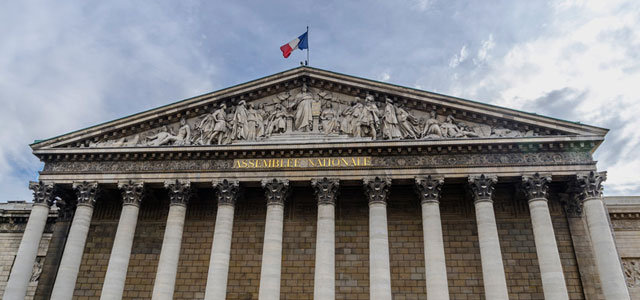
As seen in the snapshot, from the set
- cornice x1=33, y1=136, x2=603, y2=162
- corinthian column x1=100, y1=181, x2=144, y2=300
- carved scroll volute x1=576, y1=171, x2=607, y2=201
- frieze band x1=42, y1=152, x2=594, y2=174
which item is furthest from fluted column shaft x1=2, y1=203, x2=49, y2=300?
carved scroll volute x1=576, y1=171, x2=607, y2=201

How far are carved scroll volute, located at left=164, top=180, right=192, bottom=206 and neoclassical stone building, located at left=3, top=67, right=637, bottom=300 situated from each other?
0.08 m

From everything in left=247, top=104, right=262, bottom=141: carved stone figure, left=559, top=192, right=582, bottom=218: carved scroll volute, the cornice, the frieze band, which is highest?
left=247, top=104, right=262, bottom=141: carved stone figure

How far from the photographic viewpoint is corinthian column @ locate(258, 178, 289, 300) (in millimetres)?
17141

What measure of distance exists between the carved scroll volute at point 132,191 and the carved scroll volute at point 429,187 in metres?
10.8

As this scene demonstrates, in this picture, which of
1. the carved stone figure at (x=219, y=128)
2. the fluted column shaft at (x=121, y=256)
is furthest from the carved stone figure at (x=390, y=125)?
the fluted column shaft at (x=121, y=256)

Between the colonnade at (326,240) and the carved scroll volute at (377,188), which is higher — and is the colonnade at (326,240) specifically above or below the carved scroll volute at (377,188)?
below

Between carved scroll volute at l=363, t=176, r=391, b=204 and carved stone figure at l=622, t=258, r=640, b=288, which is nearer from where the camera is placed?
carved scroll volute at l=363, t=176, r=391, b=204

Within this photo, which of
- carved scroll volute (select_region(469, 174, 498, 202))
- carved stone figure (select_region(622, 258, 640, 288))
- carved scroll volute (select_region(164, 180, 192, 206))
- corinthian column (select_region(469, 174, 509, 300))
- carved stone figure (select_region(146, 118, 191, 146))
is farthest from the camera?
carved stone figure (select_region(622, 258, 640, 288))

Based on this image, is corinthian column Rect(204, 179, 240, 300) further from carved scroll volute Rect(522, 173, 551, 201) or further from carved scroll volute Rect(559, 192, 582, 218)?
carved scroll volute Rect(559, 192, 582, 218)

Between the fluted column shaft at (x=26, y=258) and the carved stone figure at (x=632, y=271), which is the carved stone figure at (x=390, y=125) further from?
the fluted column shaft at (x=26, y=258)

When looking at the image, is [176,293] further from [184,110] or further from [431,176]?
[431,176]

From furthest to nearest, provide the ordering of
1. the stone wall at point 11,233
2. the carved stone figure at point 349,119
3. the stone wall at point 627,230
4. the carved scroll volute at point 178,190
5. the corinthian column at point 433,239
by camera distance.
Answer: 1. the stone wall at point 11,233
2. the stone wall at point 627,230
3. the carved stone figure at point 349,119
4. the carved scroll volute at point 178,190
5. the corinthian column at point 433,239

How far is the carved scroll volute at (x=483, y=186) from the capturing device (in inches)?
703

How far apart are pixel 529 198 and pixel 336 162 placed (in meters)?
7.20
